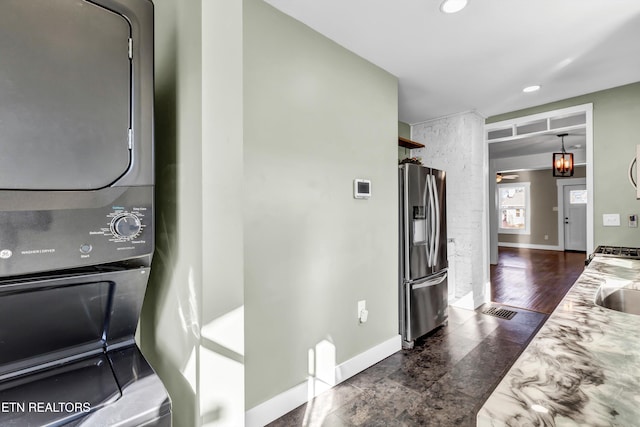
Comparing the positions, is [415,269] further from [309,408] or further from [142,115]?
[142,115]

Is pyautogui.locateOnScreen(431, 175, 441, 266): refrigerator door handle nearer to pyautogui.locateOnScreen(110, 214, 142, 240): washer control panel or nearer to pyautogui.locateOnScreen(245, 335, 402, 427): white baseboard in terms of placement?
pyautogui.locateOnScreen(245, 335, 402, 427): white baseboard

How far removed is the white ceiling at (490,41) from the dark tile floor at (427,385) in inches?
97.0

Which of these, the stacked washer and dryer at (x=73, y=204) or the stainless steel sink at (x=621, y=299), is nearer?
the stacked washer and dryer at (x=73, y=204)

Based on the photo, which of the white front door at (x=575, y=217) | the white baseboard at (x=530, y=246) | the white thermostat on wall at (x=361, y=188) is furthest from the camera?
the white baseboard at (x=530, y=246)

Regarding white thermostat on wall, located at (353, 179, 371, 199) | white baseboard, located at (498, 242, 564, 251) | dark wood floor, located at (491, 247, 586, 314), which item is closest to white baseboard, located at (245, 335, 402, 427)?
white thermostat on wall, located at (353, 179, 371, 199)

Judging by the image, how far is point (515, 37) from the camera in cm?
215

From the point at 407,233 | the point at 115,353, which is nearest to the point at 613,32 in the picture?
the point at 407,233

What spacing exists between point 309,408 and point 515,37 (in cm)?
289

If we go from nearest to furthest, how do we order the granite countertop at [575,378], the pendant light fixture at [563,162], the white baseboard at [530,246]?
the granite countertop at [575,378], the pendant light fixture at [563,162], the white baseboard at [530,246]

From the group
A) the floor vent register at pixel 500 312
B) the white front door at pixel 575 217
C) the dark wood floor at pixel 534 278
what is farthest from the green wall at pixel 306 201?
the white front door at pixel 575 217

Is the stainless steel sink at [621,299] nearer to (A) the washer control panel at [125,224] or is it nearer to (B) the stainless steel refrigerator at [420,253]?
(B) the stainless steel refrigerator at [420,253]

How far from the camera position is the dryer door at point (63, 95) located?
0.71 meters

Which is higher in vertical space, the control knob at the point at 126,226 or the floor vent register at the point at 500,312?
the control knob at the point at 126,226

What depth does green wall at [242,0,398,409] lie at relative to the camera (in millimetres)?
1769
